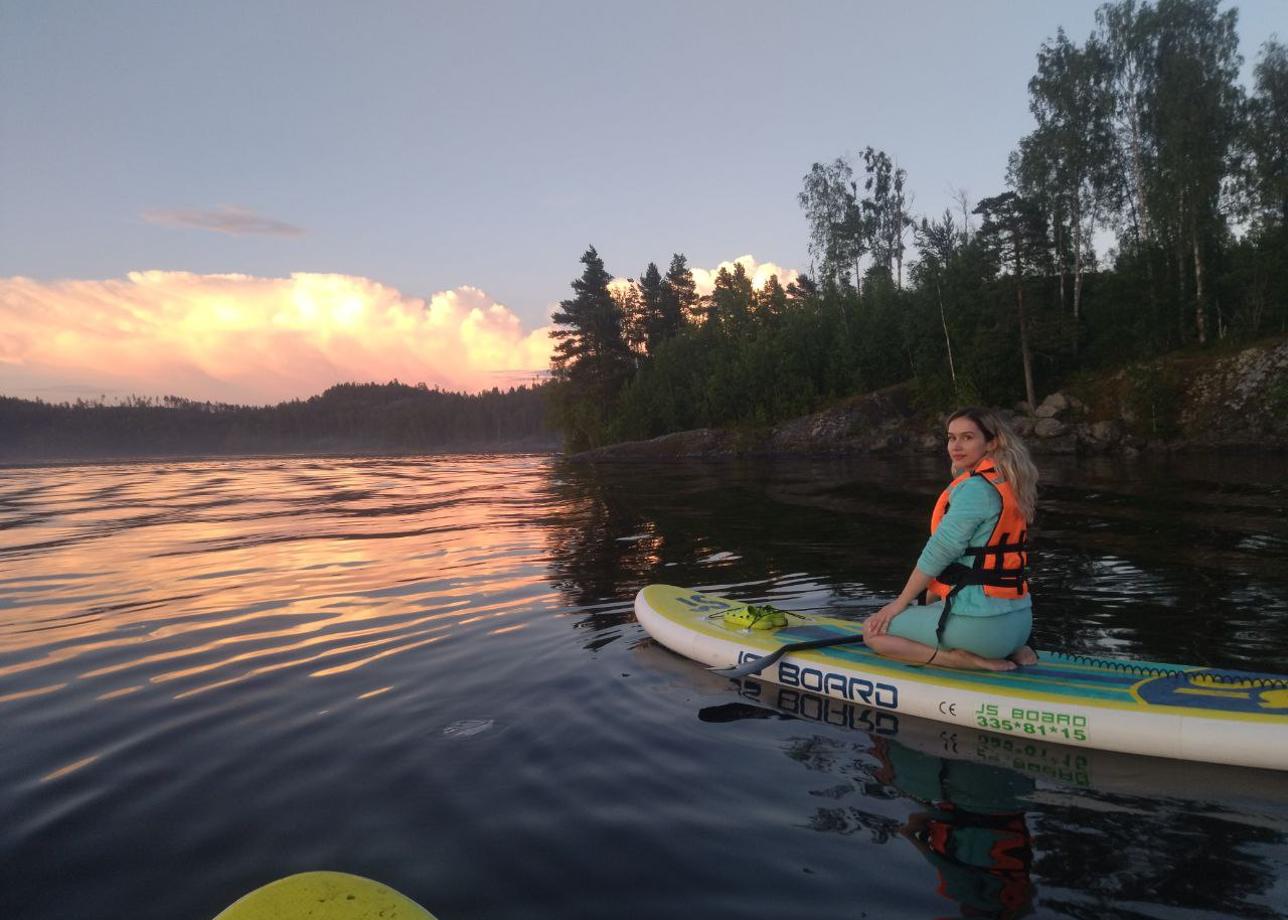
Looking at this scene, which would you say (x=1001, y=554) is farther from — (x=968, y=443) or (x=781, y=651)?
(x=781, y=651)

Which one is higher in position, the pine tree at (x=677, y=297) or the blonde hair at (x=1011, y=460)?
the pine tree at (x=677, y=297)

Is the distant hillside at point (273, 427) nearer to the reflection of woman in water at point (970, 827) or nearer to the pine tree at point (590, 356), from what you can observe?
the pine tree at point (590, 356)

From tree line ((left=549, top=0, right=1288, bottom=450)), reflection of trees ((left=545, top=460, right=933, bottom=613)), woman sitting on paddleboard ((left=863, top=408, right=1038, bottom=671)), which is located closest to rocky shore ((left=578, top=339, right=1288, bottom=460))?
tree line ((left=549, top=0, right=1288, bottom=450))

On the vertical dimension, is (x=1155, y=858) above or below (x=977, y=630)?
below

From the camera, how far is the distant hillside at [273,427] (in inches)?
4963

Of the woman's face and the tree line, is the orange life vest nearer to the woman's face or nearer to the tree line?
the woman's face

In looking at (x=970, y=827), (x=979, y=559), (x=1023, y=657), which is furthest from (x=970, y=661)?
(x=970, y=827)

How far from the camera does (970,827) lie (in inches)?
136

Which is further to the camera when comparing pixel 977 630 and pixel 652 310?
pixel 652 310

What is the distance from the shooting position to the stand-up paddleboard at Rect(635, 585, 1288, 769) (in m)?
3.96

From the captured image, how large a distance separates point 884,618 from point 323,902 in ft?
12.7

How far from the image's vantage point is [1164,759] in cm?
407

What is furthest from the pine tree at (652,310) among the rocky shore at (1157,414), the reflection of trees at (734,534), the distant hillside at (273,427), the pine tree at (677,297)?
the distant hillside at (273,427)

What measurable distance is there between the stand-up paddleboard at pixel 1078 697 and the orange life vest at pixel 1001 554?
0.61 metres
